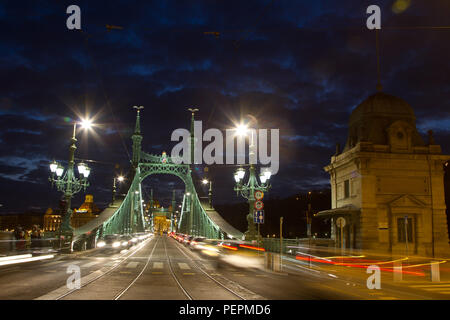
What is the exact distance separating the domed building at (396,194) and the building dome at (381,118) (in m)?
0.08

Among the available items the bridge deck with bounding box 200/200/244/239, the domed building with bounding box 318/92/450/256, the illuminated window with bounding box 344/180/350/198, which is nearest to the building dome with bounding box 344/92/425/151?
the domed building with bounding box 318/92/450/256

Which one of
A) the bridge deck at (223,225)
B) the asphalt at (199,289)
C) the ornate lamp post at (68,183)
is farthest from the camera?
the bridge deck at (223,225)

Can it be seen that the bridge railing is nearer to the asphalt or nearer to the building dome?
the building dome

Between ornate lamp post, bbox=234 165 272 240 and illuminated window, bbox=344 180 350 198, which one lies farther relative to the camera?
illuminated window, bbox=344 180 350 198

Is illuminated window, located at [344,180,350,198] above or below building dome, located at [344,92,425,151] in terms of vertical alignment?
below

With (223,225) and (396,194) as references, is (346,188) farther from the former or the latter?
(223,225)

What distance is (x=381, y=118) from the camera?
3444 cm

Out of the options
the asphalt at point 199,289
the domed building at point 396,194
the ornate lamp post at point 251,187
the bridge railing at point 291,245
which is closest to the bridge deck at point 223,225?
the bridge railing at point 291,245

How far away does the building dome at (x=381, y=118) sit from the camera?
3378cm

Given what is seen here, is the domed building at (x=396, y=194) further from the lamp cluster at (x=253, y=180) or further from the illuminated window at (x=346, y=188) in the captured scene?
the lamp cluster at (x=253, y=180)

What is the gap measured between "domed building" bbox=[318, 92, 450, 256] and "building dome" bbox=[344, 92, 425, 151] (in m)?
0.08

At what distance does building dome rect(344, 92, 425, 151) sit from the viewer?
33.8 m

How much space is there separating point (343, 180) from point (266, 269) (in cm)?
1585
